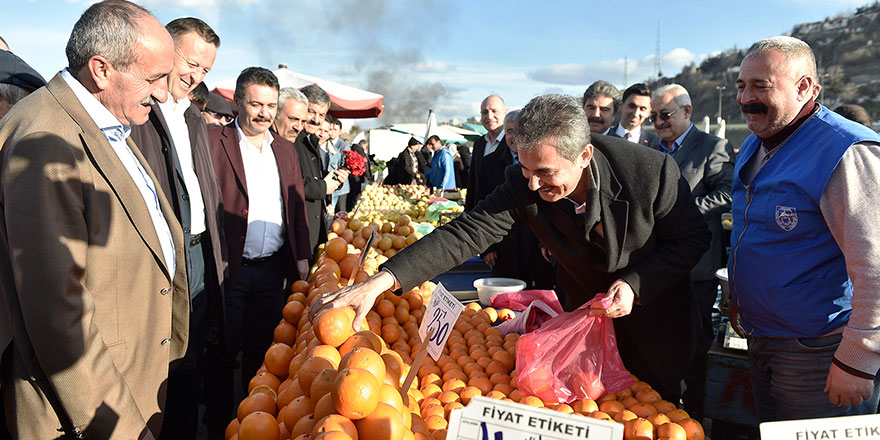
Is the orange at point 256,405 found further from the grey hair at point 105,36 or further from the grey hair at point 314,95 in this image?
the grey hair at point 314,95

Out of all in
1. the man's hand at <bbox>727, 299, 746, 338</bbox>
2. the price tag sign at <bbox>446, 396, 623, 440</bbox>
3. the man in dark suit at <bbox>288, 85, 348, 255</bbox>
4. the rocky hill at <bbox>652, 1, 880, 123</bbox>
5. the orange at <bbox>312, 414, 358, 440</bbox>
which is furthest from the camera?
the rocky hill at <bbox>652, 1, 880, 123</bbox>

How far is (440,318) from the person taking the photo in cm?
175

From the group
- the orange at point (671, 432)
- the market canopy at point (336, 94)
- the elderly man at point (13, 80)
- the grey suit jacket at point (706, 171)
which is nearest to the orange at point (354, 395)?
the orange at point (671, 432)

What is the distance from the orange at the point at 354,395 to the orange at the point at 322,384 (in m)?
0.12

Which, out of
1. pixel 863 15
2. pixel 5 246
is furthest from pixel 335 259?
pixel 863 15

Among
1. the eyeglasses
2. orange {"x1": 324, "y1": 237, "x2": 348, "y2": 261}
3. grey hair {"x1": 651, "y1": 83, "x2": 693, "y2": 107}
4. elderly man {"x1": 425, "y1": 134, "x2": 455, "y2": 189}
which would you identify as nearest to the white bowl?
orange {"x1": 324, "y1": 237, "x2": 348, "y2": 261}

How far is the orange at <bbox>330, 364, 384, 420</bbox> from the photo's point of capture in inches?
46.2

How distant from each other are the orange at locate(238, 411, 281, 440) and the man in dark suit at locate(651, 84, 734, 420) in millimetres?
2447

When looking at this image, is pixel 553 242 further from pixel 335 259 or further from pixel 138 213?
pixel 138 213

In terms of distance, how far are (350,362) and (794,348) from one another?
149 cm

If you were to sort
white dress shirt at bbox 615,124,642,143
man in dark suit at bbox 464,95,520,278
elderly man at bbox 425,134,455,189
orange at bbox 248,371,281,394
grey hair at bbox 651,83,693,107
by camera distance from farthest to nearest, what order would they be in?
elderly man at bbox 425,134,455,189 < white dress shirt at bbox 615,124,642,143 < man in dark suit at bbox 464,95,520,278 < grey hair at bbox 651,83,693,107 < orange at bbox 248,371,281,394

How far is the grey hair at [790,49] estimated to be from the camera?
1.70 metres

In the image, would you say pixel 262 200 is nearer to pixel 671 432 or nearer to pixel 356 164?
pixel 356 164

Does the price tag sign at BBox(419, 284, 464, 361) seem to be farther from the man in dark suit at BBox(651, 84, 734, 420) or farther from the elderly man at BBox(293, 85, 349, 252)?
the elderly man at BBox(293, 85, 349, 252)
